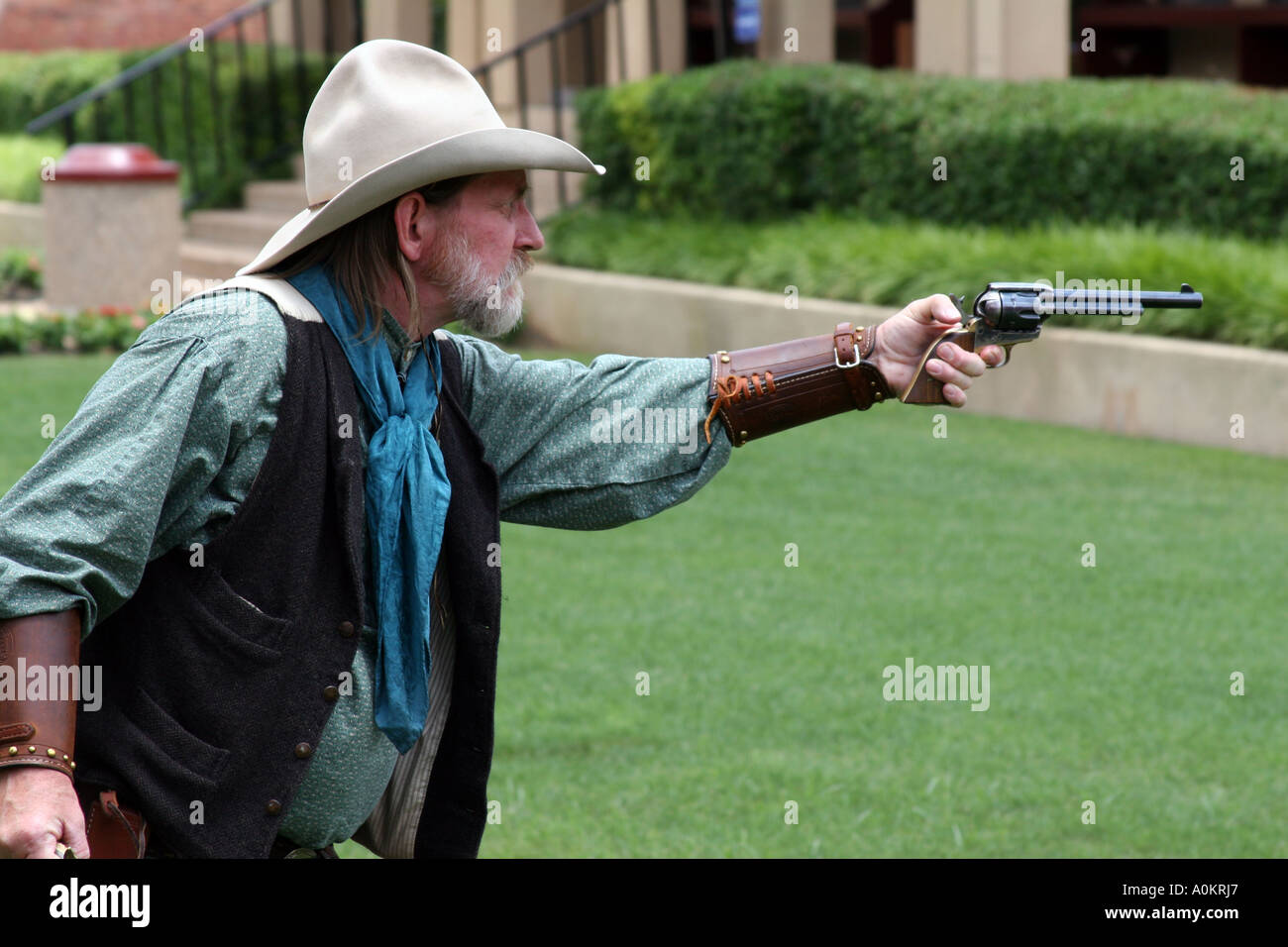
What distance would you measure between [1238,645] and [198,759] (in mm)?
4980

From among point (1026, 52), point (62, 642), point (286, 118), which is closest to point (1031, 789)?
point (62, 642)

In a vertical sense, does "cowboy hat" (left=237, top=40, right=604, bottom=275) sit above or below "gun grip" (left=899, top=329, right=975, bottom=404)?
above

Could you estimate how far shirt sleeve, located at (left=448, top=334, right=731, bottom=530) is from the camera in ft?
11.6

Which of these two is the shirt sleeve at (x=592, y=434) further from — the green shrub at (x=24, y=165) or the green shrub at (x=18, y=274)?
the green shrub at (x=24, y=165)

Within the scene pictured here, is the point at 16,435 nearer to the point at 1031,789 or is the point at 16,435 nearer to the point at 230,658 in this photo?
the point at 1031,789

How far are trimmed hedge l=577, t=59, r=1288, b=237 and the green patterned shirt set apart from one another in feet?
28.1

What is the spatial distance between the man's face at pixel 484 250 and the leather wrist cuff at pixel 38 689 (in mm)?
899

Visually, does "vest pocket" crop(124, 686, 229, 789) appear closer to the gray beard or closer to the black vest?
the black vest

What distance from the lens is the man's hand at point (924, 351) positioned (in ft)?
11.2

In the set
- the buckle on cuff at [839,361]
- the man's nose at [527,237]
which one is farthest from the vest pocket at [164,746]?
the buckle on cuff at [839,361]

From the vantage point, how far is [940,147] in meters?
12.8

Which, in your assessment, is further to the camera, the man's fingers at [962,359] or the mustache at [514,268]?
the man's fingers at [962,359]

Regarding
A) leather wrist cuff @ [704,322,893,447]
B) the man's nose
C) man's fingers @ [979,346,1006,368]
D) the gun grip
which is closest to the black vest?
the man's nose

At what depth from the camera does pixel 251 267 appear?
320cm
